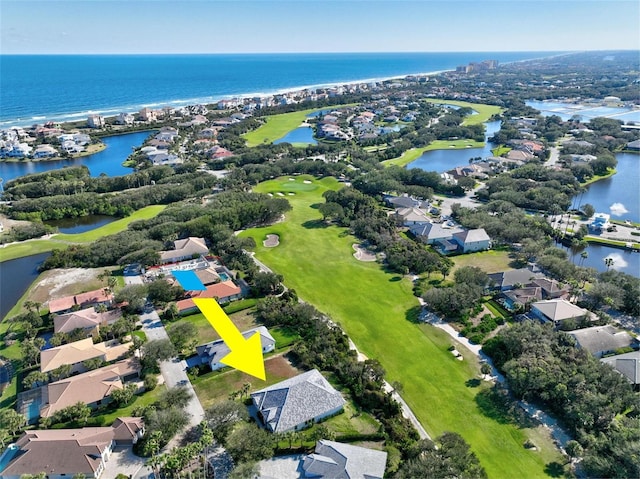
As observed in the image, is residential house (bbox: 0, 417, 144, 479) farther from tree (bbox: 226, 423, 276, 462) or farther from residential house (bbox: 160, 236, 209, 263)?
residential house (bbox: 160, 236, 209, 263)

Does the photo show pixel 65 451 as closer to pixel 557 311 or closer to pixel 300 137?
pixel 557 311

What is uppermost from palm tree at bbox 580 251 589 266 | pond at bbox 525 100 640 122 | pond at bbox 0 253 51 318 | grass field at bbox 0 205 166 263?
pond at bbox 525 100 640 122

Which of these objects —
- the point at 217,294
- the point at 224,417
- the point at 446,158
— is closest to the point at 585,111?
the point at 446,158

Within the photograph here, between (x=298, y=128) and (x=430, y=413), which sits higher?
(x=298, y=128)

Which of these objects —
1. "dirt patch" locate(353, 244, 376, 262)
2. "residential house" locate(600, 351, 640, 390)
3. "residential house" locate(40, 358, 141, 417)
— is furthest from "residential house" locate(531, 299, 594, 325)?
"residential house" locate(40, 358, 141, 417)

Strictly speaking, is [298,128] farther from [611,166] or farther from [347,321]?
[347,321]

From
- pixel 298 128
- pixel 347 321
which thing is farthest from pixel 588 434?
pixel 298 128

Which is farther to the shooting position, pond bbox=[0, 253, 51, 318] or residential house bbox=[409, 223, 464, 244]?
residential house bbox=[409, 223, 464, 244]
